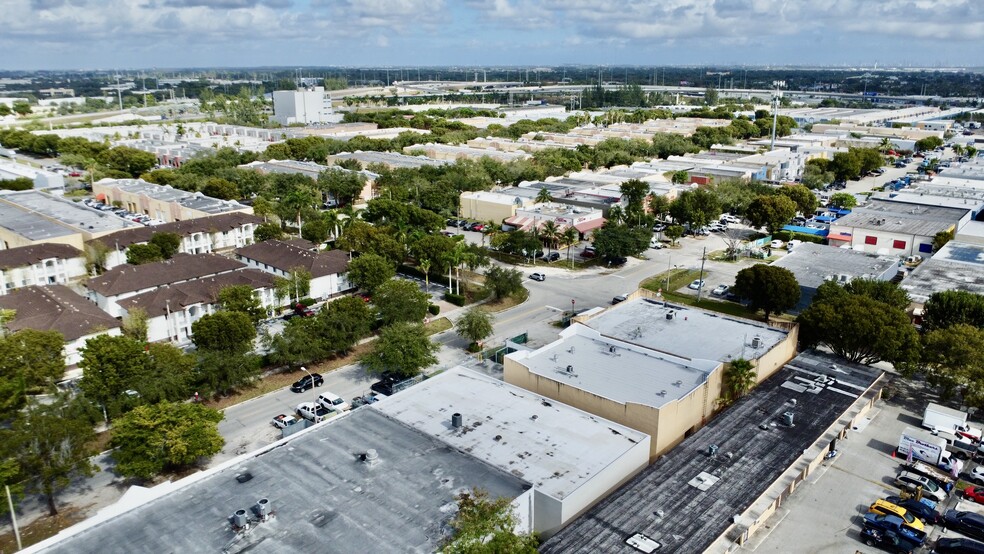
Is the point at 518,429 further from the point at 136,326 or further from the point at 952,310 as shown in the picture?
the point at 952,310

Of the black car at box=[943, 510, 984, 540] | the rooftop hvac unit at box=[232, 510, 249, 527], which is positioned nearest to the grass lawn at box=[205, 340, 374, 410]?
the rooftop hvac unit at box=[232, 510, 249, 527]

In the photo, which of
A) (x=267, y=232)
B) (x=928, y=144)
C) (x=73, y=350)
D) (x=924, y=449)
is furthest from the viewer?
(x=928, y=144)

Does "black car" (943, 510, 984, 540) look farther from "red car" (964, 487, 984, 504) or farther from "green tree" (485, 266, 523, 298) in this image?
"green tree" (485, 266, 523, 298)

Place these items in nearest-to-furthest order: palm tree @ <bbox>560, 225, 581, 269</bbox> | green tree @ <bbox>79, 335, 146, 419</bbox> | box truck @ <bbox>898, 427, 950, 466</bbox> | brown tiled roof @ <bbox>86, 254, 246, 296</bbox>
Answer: box truck @ <bbox>898, 427, 950, 466</bbox> → green tree @ <bbox>79, 335, 146, 419</bbox> → brown tiled roof @ <bbox>86, 254, 246, 296</bbox> → palm tree @ <bbox>560, 225, 581, 269</bbox>

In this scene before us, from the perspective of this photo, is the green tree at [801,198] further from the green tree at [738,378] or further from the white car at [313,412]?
the white car at [313,412]

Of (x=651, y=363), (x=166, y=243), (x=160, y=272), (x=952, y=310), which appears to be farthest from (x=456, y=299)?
(x=952, y=310)

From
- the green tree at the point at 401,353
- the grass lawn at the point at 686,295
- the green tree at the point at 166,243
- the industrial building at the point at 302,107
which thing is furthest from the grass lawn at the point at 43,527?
the industrial building at the point at 302,107

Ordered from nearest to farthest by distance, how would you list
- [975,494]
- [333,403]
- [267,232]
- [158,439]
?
1. [158,439]
2. [975,494]
3. [333,403]
4. [267,232]
